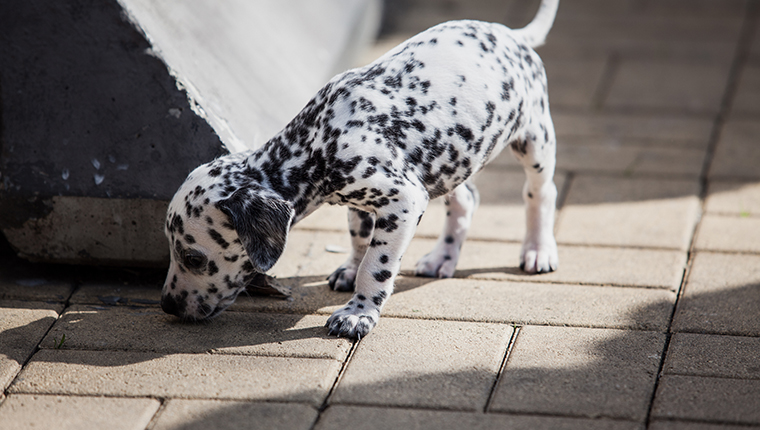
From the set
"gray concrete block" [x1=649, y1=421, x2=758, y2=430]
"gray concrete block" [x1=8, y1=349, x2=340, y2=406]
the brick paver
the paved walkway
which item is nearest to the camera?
"gray concrete block" [x1=649, y1=421, x2=758, y2=430]

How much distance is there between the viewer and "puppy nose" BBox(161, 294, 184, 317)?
4043 millimetres

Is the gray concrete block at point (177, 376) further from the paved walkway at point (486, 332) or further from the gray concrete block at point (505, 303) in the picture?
the gray concrete block at point (505, 303)

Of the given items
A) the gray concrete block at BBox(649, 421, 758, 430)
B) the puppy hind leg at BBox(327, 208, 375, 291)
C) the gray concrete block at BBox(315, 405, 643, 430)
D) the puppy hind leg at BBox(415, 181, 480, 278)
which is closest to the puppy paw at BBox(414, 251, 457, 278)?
the puppy hind leg at BBox(415, 181, 480, 278)

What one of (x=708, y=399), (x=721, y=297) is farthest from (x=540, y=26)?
(x=708, y=399)

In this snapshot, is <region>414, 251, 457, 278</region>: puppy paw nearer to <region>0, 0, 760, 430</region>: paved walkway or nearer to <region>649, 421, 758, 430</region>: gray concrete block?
<region>0, 0, 760, 430</region>: paved walkway

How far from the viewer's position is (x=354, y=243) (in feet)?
15.4

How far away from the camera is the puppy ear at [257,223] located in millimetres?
3701

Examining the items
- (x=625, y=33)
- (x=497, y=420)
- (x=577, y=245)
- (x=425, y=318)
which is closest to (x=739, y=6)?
(x=625, y=33)

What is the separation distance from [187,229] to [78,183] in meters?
1.04

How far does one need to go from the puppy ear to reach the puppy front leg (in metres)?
0.49

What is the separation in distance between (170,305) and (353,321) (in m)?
0.93

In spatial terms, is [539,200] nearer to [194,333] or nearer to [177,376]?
[194,333]

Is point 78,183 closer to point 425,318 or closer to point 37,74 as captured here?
point 37,74

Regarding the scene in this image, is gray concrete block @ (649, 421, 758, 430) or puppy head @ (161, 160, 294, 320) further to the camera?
puppy head @ (161, 160, 294, 320)
